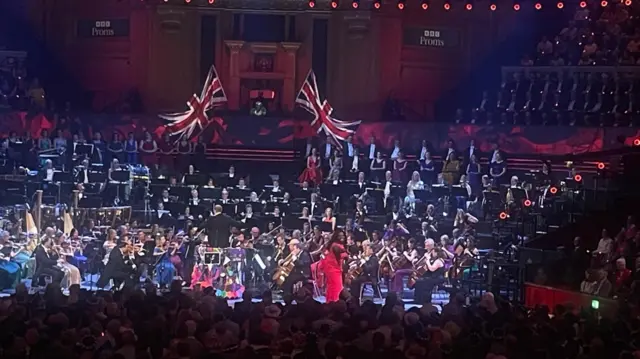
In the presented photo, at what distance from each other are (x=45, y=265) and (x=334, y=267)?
5320 mm

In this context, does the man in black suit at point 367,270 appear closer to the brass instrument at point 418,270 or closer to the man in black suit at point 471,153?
the brass instrument at point 418,270

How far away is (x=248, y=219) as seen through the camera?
862 inches

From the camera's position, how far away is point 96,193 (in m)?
23.1

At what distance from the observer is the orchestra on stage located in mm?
20625

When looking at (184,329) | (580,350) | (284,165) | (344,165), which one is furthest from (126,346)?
(284,165)

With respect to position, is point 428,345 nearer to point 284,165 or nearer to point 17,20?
point 284,165

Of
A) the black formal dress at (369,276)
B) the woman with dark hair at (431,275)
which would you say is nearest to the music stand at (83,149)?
the black formal dress at (369,276)

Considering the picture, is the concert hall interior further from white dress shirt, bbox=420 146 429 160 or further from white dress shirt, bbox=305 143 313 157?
white dress shirt, bbox=420 146 429 160

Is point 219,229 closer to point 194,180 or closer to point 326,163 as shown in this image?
A: point 194,180

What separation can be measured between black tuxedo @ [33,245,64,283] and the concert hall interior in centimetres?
9

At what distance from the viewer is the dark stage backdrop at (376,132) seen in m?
28.2

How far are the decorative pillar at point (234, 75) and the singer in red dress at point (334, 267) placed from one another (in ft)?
41.1

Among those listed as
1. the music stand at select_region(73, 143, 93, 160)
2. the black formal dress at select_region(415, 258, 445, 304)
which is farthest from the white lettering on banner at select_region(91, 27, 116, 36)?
the black formal dress at select_region(415, 258, 445, 304)

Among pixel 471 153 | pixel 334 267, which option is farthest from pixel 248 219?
pixel 471 153
